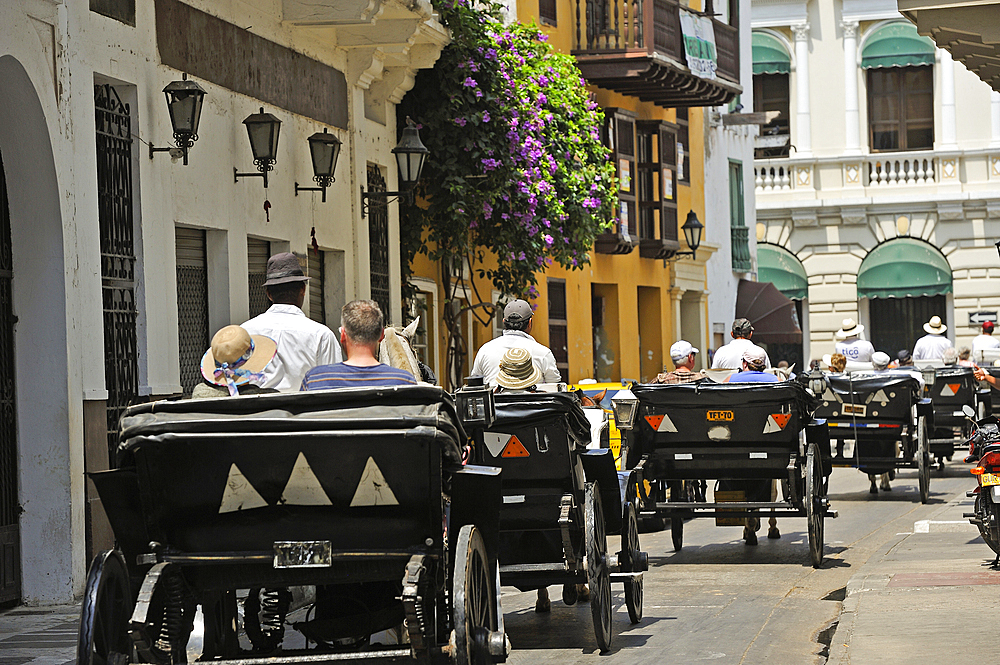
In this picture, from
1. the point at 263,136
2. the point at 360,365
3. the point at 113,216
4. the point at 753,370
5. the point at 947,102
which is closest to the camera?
the point at 360,365

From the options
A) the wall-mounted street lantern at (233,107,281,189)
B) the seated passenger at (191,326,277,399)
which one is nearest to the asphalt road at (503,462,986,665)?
the seated passenger at (191,326,277,399)

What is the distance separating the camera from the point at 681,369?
13.9m

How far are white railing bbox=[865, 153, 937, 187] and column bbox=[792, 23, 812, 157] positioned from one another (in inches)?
64.3

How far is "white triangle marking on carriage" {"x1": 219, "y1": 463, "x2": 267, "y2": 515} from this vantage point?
596 centimetres

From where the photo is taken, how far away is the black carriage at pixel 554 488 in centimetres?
844

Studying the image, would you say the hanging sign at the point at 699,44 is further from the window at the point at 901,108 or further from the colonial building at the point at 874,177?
the window at the point at 901,108

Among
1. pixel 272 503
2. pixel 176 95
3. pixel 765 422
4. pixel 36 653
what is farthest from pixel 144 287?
pixel 272 503

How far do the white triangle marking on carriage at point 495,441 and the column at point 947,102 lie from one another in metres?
32.7

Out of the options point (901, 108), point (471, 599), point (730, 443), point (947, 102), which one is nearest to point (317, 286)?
point (730, 443)

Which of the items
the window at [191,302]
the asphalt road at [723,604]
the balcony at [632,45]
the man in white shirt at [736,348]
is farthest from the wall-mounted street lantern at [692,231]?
the window at [191,302]

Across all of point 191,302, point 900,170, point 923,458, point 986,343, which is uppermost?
point 900,170

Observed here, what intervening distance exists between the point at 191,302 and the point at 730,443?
4437 mm

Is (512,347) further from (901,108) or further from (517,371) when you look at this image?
(901,108)

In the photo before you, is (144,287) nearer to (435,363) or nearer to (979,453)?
(979,453)
